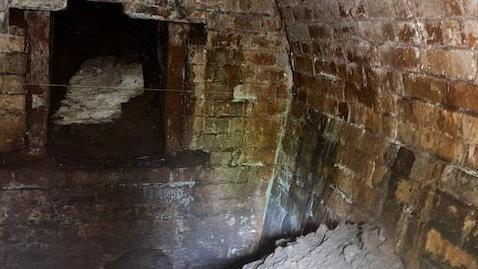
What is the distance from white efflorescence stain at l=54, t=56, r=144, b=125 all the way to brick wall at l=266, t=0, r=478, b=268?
151 cm

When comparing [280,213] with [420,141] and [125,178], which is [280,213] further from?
[420,141]

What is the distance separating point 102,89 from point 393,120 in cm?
264

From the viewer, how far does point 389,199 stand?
2605 mm

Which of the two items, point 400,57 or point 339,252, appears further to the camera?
point 339,252

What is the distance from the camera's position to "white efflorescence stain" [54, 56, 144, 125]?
405 centimetres

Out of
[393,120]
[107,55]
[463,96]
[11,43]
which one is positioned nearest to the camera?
[463,96]

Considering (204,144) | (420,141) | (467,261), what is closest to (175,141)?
(204,144)

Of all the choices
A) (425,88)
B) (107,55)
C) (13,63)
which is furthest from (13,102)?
(425,88)

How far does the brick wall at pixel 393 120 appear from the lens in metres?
2.03

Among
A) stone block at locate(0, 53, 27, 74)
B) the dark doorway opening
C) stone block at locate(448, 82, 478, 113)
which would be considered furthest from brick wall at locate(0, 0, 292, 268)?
stone block at locate(448, 82, 478, 113)

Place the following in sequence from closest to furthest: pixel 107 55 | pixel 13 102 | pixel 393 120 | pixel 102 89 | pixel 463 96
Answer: pixel 463 96
pixel 393 120
pixel 13 102
pixel 102 89
pixel 107 55

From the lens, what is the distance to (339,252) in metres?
2.51

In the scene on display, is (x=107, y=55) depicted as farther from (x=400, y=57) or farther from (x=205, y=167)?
(x=400, y=57)

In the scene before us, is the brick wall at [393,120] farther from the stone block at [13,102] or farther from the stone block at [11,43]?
the stone block at [13,102]
